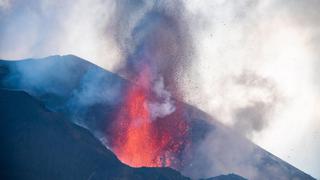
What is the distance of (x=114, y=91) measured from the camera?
178 feet

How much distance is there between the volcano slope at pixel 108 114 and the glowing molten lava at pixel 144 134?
64 cm

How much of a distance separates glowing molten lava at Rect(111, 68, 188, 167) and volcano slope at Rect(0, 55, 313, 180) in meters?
0.64

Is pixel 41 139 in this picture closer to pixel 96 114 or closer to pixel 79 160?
pixel 79 160

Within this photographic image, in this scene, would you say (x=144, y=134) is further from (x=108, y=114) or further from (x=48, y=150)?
(x=48, y=150)

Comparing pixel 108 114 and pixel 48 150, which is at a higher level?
pixel 108 114

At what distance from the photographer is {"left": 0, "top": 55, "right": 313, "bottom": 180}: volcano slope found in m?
47.9

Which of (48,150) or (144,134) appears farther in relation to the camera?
(144,134)

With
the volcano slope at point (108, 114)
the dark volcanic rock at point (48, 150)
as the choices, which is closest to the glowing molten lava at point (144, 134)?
the volcano slope at point (108, 114)

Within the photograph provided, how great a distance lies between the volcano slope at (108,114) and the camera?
157ft

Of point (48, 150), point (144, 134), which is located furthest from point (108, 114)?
point (48, 150)

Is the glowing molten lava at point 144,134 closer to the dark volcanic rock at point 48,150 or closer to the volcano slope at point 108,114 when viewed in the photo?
the volcano slope at point 108,114

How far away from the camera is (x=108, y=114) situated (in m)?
50.0

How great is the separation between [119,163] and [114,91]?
53.2 ft

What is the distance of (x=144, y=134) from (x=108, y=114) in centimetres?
486
